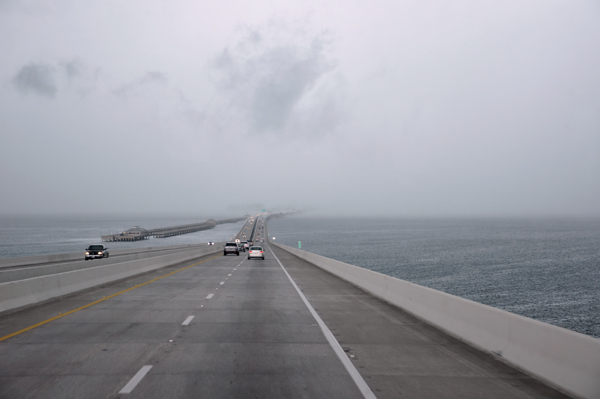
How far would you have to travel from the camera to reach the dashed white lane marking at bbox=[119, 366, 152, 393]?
6.48m

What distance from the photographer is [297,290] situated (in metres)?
20.1

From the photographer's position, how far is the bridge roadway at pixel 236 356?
259 inches

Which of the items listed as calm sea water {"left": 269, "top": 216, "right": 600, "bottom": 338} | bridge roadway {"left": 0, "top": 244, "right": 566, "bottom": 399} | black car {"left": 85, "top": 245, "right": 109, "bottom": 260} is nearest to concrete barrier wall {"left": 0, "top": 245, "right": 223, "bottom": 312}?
bridge roadway {"left": 0, "top": 244, "right": 566, "bottom": 399}

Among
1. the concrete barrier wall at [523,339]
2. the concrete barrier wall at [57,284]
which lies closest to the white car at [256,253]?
the concrete barrier wall at [57,284]

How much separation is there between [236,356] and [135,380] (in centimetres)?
198

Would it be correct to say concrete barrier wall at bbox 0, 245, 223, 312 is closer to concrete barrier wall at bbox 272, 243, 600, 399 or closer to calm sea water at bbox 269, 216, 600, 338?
concrete barrier wall at bbox 272, 243, 600, 399

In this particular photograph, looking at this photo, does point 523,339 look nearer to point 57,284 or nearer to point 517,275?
point 57,284

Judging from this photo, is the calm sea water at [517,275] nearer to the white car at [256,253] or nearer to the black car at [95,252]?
the white car at [256,253]

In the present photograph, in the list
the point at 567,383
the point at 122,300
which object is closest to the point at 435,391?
the point at 567,383

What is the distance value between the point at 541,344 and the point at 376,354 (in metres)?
2.75

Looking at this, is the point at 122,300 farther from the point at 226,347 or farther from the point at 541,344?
the point at 541,344

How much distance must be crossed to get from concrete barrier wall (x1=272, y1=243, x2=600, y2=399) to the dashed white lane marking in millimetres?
5836

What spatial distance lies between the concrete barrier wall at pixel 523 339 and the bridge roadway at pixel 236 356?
0.83 ft

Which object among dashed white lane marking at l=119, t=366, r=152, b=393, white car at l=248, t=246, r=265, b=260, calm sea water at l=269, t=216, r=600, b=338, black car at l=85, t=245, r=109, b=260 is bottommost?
calm sea water at l=269, t=216, r=600, b=338
